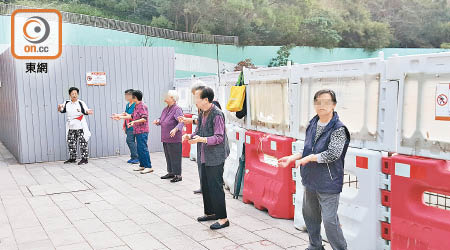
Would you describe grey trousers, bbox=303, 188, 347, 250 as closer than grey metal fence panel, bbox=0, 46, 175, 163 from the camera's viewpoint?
Yes

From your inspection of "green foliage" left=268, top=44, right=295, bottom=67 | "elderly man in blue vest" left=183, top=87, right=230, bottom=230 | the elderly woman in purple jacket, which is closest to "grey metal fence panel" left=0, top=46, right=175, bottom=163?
the elderly woman in purple jacket

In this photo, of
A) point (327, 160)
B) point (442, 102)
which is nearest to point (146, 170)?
point (327, 160)

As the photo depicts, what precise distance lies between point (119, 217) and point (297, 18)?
41159 mm

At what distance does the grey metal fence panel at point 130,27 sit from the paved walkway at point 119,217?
866 inches

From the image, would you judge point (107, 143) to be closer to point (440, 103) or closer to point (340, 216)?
point (340, 216)

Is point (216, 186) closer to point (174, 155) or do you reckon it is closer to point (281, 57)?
point (174, 155)

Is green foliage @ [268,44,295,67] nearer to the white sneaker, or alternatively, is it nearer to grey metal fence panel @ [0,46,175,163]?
grey metal fence panel @ [0,46,175,163]

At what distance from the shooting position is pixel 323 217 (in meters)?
3.94

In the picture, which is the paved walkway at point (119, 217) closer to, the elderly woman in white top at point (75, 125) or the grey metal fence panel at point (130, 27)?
the elderly woman in white top at point (75, 125)

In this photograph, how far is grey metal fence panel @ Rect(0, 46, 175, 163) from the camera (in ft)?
33.7

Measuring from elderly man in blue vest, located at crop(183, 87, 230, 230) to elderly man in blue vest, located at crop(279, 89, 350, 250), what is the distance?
1.41m

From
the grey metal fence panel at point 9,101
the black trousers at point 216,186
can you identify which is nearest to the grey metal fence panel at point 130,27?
the grey metal fence panel at point 9,101

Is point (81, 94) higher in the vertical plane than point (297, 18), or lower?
lower

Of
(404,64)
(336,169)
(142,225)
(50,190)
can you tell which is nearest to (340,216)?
(336,169)
